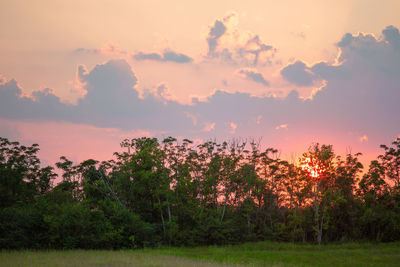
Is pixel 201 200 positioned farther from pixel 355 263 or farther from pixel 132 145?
pixel 355 263

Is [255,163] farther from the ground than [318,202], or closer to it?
farther from the ground

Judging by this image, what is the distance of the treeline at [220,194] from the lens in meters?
39.9

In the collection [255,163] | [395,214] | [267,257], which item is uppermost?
[255,163]

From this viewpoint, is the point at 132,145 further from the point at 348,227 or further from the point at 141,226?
the point at 348,227

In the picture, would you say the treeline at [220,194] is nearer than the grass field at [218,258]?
No

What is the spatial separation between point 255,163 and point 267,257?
18.2 m

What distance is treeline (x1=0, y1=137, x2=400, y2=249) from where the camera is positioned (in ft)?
131

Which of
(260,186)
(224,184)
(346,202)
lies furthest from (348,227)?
(224,184)

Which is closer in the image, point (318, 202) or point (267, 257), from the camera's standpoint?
point (267, 257)

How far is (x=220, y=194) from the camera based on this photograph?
44.9 meters

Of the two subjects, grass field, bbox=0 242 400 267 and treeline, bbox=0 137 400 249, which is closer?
grass field, bbox=0 242 400 267

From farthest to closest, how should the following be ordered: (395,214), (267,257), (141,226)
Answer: (395,214) < (141,226) < (267,257)

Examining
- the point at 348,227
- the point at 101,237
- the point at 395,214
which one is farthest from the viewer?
the point at 348,227

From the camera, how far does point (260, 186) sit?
4659 cm
